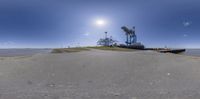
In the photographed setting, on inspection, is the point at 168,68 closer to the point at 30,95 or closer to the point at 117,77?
the point at 117,77

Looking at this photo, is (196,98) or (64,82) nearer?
(196,98)

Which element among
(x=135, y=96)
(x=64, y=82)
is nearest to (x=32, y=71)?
(x=64, y=82)

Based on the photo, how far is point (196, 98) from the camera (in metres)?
6.76

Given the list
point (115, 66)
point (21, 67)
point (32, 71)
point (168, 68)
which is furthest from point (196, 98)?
point (21, 67)

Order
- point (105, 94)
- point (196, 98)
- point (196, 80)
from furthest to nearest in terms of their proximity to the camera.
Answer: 1. point (196, 80)
2. point (105, 94)
3. point (196, 98)

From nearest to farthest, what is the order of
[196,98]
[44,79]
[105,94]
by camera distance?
1. [196,98]
2. [105,94]
3. [44,79]

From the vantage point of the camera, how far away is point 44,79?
11.0 meters

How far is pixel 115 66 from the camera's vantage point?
47.3ft

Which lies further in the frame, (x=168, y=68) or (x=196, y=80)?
(x=168, y=68)

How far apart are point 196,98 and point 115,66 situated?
7921mm

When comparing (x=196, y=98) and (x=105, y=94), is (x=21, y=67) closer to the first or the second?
(x=105, y=94)

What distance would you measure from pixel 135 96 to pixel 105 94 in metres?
1.02

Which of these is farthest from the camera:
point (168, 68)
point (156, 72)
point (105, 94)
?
point (168, 68)

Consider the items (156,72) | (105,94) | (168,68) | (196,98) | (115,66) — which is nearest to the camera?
(196,98)
